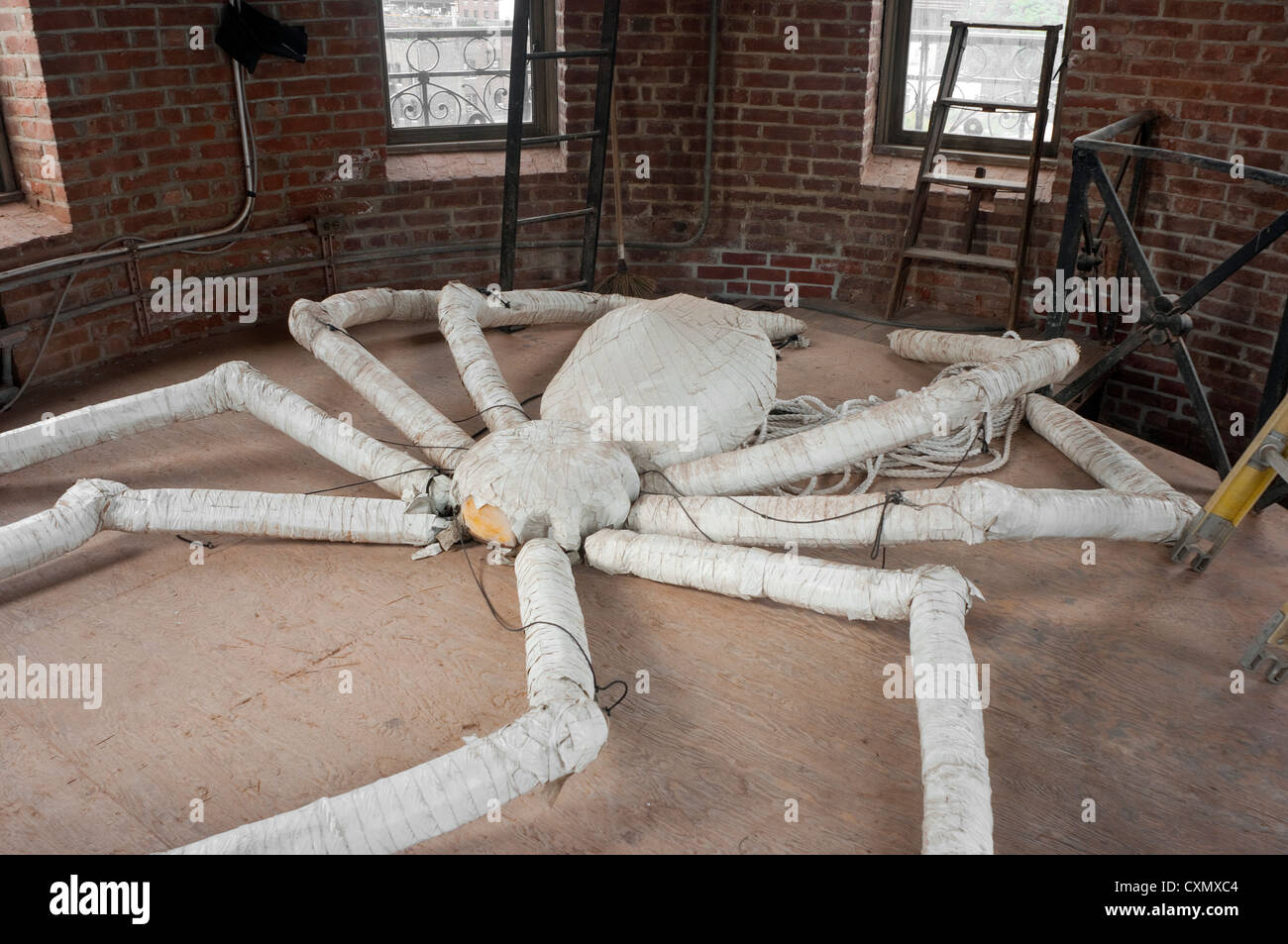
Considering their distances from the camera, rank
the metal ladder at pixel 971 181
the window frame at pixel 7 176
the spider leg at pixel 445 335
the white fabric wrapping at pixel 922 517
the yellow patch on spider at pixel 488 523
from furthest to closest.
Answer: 1. the metal ladder at pixel 971 181
2. the window frame at pixel 7 176
3. the spider leg at pixel 445 335
4. the yellow patch on spider at pixel 488 523
5. the white fabric wrapping at pixel 922 517

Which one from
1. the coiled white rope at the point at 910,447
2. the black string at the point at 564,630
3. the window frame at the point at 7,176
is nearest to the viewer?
the black string at the point at 564,630

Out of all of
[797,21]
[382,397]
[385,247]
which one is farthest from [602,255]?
[382,397]

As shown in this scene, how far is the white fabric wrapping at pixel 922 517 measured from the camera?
2787mm

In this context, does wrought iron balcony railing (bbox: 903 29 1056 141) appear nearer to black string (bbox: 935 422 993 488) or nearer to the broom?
the broom

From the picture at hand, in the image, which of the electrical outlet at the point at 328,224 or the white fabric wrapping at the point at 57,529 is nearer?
the white fabric wrapping at the point at 57,529

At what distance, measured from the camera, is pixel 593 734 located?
2.20m

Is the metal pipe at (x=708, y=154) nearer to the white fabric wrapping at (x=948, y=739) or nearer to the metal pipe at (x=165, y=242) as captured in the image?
the metal pipe at (x=165, y=242)

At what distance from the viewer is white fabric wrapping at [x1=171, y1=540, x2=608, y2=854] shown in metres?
1.96

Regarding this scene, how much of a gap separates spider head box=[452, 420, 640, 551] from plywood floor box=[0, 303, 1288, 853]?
0.20 m

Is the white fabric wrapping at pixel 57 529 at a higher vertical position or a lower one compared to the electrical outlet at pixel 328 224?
lower

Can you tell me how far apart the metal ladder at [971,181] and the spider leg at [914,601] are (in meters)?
2.82

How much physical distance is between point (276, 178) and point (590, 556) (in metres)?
3.07

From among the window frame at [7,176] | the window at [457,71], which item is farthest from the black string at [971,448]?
the window frame at [7,176]

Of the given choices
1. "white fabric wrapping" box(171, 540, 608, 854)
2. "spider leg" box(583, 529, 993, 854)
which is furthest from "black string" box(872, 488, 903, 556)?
"white fabric wrapping" box(171, 540, 608, 854)
